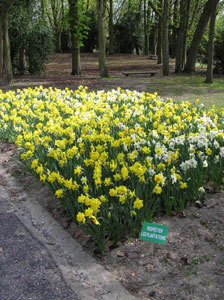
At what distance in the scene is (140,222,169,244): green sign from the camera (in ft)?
8.38

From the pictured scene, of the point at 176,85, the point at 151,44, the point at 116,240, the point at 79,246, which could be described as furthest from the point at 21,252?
the point at 151,44

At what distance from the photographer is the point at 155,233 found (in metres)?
2.59

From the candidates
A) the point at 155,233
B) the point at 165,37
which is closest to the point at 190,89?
the point at 165,37

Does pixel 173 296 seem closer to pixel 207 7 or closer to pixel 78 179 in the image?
pixel 78 179

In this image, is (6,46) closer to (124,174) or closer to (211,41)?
(211,41)

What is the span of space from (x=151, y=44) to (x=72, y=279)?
124 ft

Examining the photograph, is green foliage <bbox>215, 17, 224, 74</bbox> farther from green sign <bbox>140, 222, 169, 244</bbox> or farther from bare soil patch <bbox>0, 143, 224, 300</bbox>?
green sign <bbox>140, 222, 169, 244</bbox>

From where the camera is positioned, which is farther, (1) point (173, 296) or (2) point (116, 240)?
(2) point (116, 240)

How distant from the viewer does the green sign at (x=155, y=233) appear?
8.38ft

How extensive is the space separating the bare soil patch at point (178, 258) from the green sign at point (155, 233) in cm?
32

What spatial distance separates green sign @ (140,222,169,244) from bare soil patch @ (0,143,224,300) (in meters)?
0.32

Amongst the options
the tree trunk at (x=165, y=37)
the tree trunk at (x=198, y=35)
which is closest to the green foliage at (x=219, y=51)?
the tree trunk at (x=198, y=35)

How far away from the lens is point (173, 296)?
2473mm

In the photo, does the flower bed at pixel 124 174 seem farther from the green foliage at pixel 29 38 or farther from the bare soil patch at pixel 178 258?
the green foliage at pixel 29 38
